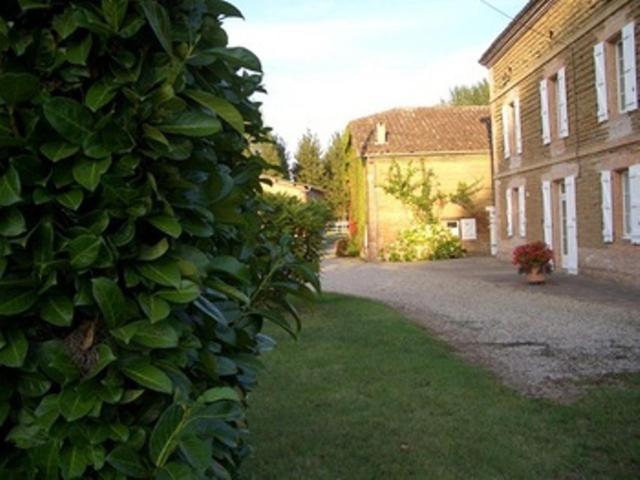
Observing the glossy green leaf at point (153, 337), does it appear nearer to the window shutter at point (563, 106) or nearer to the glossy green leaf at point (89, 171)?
the glossy green leaf at point (89, 171)

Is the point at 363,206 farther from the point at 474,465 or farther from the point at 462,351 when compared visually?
the point at 474,465

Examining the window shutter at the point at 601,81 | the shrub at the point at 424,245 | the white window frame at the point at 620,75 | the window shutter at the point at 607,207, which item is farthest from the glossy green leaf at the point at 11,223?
the shrub at the point at 424,245

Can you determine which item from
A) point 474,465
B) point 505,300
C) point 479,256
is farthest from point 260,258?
point 479,256

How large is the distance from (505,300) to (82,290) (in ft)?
47.2

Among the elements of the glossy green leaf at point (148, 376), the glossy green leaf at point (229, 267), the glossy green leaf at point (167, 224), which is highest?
the glossy green leaf at point (167, 224)

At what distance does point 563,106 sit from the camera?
20531 mm

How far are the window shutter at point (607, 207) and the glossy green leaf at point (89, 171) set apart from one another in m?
17.6

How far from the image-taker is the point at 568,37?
1972cm

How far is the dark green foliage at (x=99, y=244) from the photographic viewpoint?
5.24 feet

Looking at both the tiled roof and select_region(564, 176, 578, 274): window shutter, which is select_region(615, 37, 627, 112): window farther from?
the tiled roof

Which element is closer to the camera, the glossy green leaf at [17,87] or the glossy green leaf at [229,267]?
the glossy green leaf at [17,87]

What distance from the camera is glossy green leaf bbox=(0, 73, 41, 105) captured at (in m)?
1.55

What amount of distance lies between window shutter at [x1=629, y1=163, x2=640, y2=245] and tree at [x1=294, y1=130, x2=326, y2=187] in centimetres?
4837

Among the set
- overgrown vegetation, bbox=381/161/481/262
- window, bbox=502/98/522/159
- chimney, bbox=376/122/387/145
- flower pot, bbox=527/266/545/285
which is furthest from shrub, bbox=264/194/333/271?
chimney, bbox=376/122/387/145
